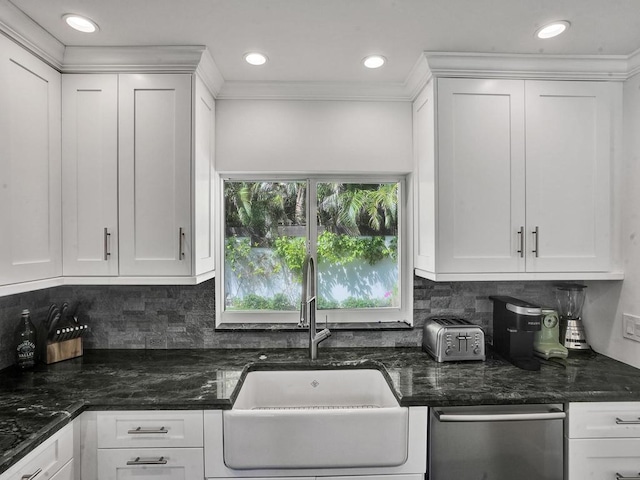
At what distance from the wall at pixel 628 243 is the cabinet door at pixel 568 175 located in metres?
0.08

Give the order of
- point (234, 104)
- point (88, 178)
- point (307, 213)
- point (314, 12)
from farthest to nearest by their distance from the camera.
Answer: point (307, 213) < point (234, 104) < point (88, 178) < point (314, 12)

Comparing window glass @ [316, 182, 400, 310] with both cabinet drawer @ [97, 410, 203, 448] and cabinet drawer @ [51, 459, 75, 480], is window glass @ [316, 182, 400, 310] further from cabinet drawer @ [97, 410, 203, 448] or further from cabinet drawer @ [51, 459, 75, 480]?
cabinet drawer @ [51, 459, 75, 480]

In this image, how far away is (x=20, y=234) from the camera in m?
1.57

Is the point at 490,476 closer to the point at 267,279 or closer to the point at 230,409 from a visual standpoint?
the point at 230,409

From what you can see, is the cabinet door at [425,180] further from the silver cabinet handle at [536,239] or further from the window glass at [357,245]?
the silver cabinet handle at [536,239]

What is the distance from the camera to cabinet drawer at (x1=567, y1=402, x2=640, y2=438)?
155 centimetres

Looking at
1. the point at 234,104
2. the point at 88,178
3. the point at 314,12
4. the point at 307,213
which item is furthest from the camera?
the point at 307,213

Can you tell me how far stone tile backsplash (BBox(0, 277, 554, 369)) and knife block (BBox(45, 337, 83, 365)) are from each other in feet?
0.42

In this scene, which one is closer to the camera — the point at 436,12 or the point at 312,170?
the point at 436,12

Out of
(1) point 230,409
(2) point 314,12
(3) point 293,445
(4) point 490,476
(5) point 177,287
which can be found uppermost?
(2) point 314,12

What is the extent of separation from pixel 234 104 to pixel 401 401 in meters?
1.76

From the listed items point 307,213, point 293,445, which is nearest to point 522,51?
point 307,213

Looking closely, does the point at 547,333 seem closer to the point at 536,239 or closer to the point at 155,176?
the point at 536,239

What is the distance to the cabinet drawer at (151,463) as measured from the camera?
1.48 m
